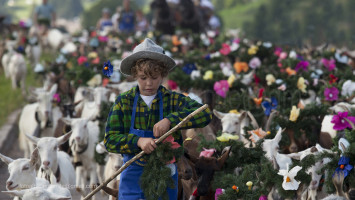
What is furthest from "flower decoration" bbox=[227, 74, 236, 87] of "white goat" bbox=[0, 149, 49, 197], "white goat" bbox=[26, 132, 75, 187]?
"white goat" bbox=[0, 149, 49, 197]

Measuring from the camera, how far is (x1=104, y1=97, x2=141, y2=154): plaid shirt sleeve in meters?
5.52

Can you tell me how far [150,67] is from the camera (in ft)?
18.4

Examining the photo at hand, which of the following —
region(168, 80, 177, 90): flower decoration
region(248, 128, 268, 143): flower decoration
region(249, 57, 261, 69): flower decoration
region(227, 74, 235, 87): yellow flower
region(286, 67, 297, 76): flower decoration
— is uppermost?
region(249, 57, 261, 69): flower decoration

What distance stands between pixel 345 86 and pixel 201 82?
2.64m

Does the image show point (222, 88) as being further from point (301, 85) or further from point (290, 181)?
point (290, 181)

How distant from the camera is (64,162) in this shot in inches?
382

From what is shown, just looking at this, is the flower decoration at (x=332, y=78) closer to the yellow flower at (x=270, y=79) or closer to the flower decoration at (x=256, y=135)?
the yellow flower at (x=270, y=79)

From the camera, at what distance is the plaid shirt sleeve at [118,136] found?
552 centimetres

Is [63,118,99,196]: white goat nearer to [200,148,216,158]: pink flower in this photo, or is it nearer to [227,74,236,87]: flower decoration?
[227,74,236,87]: flower decoration

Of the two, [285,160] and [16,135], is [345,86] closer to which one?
[285,160]

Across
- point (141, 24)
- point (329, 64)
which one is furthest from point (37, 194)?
point (141, 24)

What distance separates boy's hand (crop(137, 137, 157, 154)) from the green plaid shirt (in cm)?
8

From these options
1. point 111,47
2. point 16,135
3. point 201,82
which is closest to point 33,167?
point 201,82

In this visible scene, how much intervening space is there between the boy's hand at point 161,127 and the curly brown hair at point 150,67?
15.8 inches
